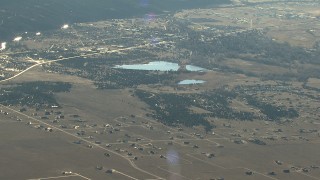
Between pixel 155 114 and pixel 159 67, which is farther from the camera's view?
pixel 159 67

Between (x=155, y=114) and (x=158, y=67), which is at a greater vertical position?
(x=158, y=67)

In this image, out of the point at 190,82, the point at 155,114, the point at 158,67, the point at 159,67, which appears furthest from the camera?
the point at 159,67

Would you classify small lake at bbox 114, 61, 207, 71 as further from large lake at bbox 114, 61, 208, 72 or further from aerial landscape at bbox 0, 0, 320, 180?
aerial landscape at bbox 0, 0, 320, 180

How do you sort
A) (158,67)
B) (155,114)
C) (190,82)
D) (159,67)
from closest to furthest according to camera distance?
(155,114), (190,82), (158,67), (159,67)

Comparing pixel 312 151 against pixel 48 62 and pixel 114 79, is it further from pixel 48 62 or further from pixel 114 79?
pixel 48 62

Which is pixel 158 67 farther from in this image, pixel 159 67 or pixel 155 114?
pixel 155 114

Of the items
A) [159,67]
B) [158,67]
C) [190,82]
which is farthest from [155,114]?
[159,67]

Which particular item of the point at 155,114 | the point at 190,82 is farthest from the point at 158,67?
the point at 155,114

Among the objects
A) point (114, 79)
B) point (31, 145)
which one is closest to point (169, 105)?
point (114, 79)

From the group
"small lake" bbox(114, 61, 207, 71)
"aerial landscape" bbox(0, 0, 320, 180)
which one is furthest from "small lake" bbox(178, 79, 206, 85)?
"small lake" bbox(114, 61, 207, 71)
